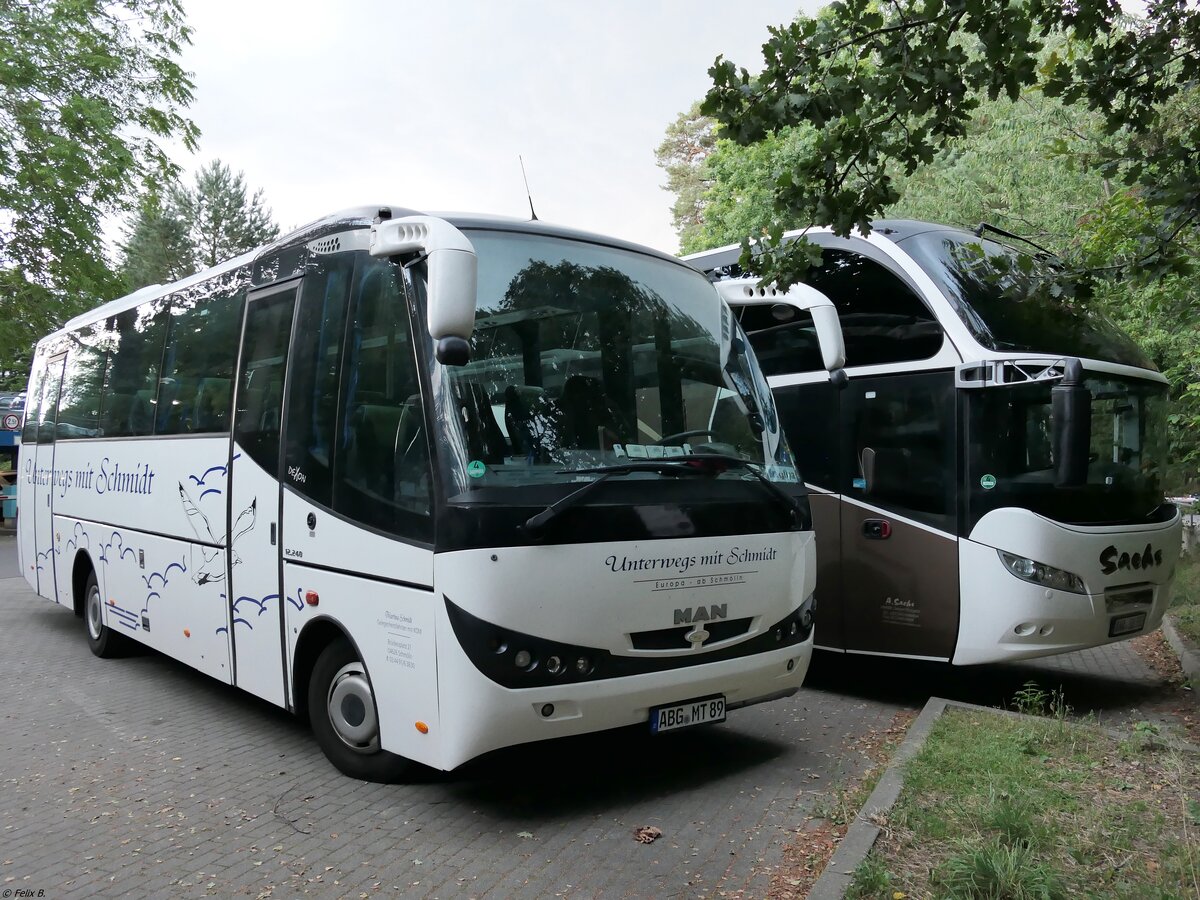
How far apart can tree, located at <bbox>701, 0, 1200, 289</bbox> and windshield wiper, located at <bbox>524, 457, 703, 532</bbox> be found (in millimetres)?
1532

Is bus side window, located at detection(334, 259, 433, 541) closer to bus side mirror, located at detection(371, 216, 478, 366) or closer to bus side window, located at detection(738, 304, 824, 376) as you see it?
bus side mirror, located at detection(371, 216, 478, 366)

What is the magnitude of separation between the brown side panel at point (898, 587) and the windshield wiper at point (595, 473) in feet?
8.78

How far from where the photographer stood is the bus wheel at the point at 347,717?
5.57 m

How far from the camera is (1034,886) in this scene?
3746mm

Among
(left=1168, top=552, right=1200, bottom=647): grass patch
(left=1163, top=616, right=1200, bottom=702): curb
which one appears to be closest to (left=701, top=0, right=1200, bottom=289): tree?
(left=1163, top=616, right=1200, bottom=702): curb

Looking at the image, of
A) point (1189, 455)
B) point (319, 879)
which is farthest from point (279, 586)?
point (1189, 455)

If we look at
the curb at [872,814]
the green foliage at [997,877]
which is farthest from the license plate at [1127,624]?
the green foliage at [997,877]

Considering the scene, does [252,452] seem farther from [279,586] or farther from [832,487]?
[832,487]

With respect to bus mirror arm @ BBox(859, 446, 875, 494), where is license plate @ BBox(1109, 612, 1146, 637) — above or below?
below

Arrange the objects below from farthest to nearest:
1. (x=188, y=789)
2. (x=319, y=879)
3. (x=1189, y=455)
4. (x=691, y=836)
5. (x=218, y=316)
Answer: (x=1189, y=455) → (x=218, y=316) → (x=188, y=789) → (x=691, y=836) → (x=319, y=879)

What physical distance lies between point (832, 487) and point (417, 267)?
4.11 m

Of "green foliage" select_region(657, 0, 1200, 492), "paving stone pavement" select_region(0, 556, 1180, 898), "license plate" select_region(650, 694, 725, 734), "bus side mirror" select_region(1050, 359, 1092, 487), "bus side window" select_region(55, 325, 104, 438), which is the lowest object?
"paving stone pavement" select_region(0, 556, 1180, 898)

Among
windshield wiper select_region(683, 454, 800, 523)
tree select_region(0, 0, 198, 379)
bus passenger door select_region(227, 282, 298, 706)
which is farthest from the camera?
tree select_region(0, 0, 198, 379)

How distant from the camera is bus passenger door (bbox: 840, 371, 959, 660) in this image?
24.2 feet
